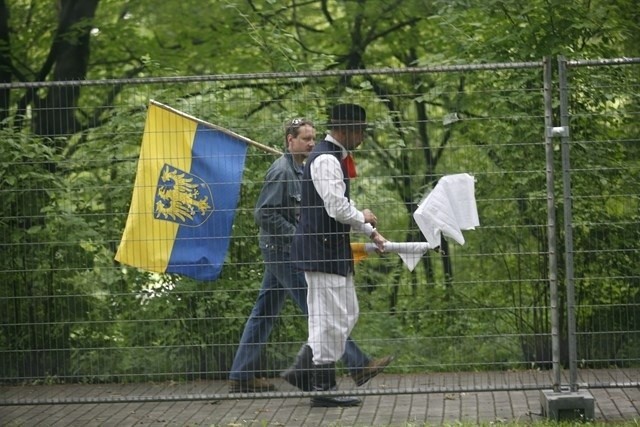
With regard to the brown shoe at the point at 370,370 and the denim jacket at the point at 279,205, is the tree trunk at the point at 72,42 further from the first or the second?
the brown shoe at the point at 370,370

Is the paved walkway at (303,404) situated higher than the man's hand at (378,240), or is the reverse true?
the man's hand at (378,240)

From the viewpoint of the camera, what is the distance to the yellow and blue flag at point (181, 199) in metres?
8.98

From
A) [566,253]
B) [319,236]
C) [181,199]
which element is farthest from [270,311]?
[566,253]

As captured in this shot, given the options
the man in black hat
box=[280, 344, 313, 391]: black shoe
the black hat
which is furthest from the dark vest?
box=[280, 344, 313, 391]: black shoe

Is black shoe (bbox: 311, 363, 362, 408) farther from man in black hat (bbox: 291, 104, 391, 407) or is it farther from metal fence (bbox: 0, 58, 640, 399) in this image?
metal fence (bbox: 0, 58, 640, 399)

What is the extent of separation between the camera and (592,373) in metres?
9.51

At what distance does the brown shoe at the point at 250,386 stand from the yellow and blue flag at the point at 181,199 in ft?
2.90

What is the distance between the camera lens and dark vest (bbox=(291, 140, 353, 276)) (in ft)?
29.8

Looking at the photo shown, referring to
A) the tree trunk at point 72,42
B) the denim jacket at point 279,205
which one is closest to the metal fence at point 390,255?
the denim jacket at point 279,205

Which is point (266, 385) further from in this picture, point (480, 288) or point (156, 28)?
point (156, 28)

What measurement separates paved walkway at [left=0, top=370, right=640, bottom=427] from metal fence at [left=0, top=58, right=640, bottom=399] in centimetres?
14

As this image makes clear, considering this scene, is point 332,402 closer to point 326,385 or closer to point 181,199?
point 326,385

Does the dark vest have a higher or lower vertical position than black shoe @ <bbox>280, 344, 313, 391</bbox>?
higher

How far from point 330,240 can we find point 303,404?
1325 mm
